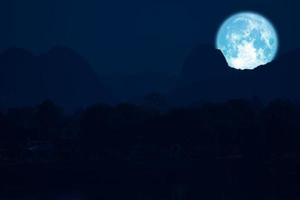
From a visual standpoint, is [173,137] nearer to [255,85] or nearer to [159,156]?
[159,156]

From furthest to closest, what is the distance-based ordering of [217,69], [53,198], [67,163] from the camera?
[217,69]
[67,163]
[53,198]

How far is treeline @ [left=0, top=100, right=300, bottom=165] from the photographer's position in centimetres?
4981

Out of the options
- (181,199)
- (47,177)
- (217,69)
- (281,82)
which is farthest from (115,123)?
(217,69)

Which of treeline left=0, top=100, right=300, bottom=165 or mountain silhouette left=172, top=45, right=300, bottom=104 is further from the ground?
mountain silhouette left=172, top=45, right=300, bottom=104

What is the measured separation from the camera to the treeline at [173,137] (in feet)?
163

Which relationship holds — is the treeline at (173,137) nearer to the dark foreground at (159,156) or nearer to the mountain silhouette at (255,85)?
the dark foreground at (159,156)

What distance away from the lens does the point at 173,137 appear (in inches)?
2135

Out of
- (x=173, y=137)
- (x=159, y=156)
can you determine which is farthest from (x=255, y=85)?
(x=159, y=156)

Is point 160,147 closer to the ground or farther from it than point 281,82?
closer to the ground

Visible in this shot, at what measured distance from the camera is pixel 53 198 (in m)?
34.8

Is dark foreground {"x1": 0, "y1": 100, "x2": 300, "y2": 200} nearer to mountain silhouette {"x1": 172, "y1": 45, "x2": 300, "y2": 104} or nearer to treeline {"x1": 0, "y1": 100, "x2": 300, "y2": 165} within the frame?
treeline {"x1": 0, "y1": 100, "x2": 300, "y2": 165}

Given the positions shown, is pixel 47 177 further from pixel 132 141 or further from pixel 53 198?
pixel 132 141

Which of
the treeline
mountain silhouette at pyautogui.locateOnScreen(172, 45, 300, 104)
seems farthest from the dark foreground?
mountain silhouette at pyautogui.locateOnScreen(172, 45, 300, 104)

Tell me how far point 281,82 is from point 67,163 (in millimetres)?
125238
